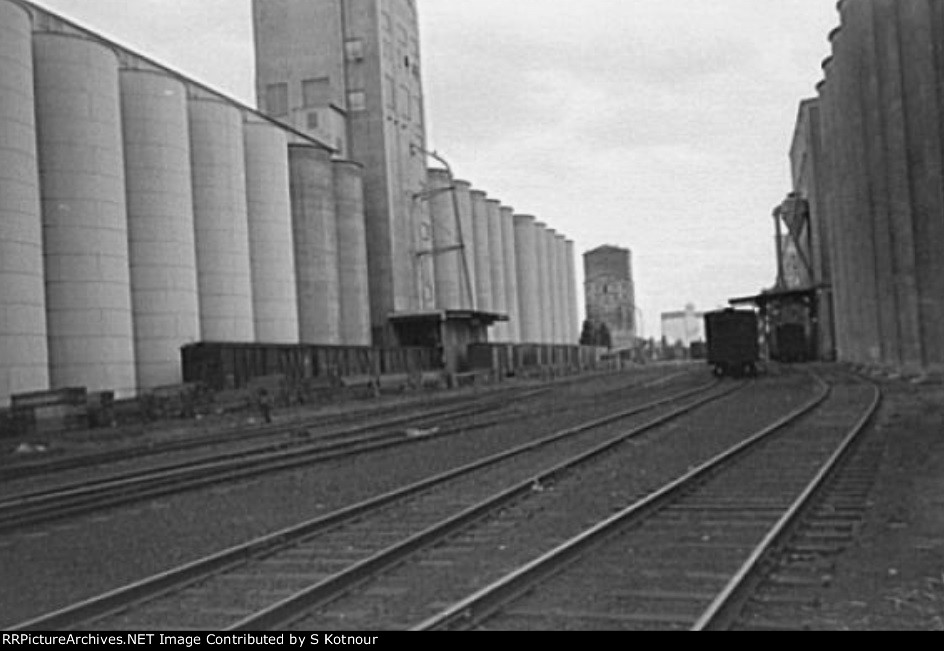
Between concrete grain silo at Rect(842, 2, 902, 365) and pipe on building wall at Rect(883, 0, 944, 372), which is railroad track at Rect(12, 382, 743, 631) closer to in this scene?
pipe on building wall at Rect(883, 0, 944, 372)

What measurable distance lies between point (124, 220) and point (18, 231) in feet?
19.8

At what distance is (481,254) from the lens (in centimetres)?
→ 9206

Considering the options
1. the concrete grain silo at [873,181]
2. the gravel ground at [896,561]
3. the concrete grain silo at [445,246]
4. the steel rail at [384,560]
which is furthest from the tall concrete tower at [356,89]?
the gravel ground at [896,561]

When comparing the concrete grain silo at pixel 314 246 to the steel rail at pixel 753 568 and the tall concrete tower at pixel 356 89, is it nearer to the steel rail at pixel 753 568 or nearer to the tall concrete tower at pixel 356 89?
the tall concrete tower at pixel 356 89

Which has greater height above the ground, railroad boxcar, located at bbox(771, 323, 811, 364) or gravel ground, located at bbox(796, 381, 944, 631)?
railroad boxcar, located at bbox(771, 323, 811, 364)

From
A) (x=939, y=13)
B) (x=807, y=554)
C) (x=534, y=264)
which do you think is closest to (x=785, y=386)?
(x=939, y=13)

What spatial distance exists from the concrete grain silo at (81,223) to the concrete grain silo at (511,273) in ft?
204

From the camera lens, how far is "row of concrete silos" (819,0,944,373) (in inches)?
1361

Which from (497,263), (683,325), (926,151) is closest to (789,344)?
(497,263)

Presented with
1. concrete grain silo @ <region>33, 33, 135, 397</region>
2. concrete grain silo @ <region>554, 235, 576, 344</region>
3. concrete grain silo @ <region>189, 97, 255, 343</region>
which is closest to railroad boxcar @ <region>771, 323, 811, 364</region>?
concrete grain silo @ <region>189, 97, 255, 343</region>

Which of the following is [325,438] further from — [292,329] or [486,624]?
[292,329]

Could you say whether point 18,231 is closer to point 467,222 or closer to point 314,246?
point 314,246

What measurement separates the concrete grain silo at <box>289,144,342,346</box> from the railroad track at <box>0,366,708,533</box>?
103 ft

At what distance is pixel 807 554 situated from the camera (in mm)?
8648
